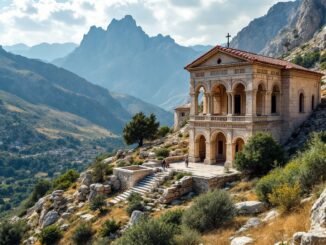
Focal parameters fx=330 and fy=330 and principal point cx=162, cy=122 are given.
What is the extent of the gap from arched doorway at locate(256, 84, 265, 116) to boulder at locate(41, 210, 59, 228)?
23.0 meters

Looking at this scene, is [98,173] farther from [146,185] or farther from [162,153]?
[162,153]

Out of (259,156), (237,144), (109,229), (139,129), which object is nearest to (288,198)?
(259,156)

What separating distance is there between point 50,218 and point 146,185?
10095 millimetres

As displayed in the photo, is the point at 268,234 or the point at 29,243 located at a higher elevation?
→ the point at 268,234

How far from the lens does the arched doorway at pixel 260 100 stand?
3416cm

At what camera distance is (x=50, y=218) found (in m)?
32.1

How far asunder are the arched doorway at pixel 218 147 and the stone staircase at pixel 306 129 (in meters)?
6.58

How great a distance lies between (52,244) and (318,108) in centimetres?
3402

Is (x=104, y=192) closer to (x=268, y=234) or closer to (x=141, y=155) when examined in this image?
(x=141, y=155)

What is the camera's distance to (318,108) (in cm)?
4138

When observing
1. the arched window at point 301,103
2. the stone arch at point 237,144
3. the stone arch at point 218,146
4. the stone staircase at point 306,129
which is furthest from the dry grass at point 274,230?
the arched window at point 301,103

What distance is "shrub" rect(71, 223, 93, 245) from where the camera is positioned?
2542 cm

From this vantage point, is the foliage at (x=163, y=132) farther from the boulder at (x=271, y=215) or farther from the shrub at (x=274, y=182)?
the boulder at (x=271, y=215)

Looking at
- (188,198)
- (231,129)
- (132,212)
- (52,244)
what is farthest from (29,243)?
(231,129)
